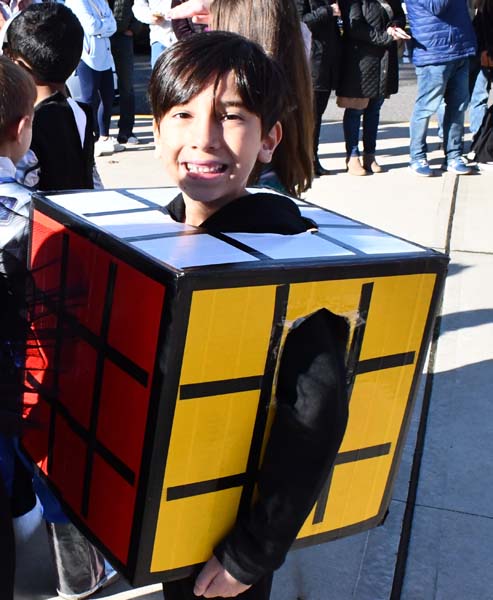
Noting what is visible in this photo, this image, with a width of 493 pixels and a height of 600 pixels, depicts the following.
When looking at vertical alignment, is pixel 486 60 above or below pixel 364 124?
A: above

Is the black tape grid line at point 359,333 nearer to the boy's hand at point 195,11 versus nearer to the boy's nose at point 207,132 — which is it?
the boy's nose at point 207,132

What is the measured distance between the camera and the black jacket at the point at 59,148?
2.70 m

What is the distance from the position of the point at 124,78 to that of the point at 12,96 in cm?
580

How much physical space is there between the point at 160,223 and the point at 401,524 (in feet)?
4.79

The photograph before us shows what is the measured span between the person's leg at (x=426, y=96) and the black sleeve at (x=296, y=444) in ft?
16.7

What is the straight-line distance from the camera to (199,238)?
4.85 feet

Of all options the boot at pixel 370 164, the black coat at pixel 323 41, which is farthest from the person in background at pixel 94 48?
the boot at pixel 370 164

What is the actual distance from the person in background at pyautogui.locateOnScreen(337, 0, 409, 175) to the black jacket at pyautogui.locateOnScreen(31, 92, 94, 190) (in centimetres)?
363

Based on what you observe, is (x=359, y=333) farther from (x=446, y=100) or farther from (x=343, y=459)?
(x=446, y=100)

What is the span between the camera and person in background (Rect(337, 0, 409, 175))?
237 inches

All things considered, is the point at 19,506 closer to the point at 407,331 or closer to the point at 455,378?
the point at 407,331

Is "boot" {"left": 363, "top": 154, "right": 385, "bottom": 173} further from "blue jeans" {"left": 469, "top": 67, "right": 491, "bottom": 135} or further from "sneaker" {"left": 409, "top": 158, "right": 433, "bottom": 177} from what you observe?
"blue jeans" {"left": 469, "top": 67, "right": 491, "bottom": 135}

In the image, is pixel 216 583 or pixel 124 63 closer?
pixel 216 583

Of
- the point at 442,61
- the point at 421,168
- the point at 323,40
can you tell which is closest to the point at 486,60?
the point at 442,61
